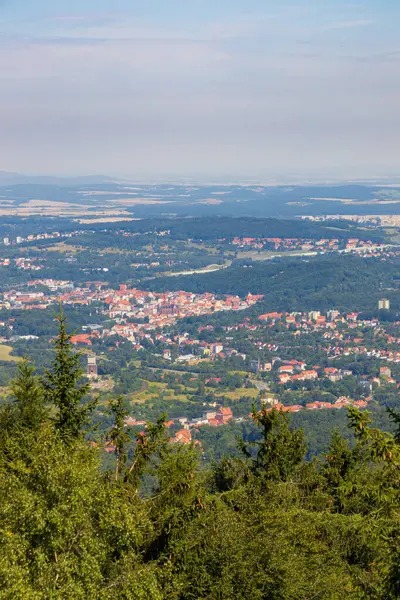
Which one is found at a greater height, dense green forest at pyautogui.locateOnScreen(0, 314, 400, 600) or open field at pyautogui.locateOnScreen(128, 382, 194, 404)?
dense green forest at pyautogui.locateOnScreen(0, 314, 400, 600)

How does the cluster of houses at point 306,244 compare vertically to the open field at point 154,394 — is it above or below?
above

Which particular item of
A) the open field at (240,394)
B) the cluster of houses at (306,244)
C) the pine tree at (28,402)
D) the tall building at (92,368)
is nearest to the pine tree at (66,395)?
the pine tree at (28,402)

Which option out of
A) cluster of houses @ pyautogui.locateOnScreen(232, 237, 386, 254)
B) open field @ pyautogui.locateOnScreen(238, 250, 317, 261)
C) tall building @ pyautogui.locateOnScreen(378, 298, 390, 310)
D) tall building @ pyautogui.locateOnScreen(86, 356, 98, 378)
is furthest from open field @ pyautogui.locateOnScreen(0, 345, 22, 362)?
cluster of houses @ pyautogui.locateOnScreen(232, 237, 386, 254)

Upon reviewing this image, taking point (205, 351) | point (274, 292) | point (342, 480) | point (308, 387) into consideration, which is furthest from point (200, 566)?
point (274, 292)

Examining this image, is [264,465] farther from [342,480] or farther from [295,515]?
[295,515]

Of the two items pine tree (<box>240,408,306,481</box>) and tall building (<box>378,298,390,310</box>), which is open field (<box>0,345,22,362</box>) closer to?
tall building (<box>378,298,390,310</box>)

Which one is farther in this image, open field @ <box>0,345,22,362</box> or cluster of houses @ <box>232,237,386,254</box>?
cluster of houses @ <box>232,237,386,254</box>

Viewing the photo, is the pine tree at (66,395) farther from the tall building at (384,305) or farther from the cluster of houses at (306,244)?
the cluster of houses at (306,244)
